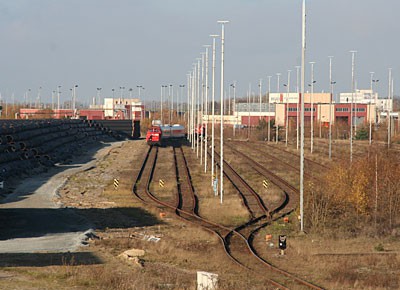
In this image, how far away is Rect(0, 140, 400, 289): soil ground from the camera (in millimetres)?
17797

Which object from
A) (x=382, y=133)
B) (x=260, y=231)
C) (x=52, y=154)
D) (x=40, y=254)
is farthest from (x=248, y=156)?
(x=40, y=254)

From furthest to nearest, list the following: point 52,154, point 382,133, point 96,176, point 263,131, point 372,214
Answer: point 263,131
point 382,133
point 52,154
point 96,176
point 372,214

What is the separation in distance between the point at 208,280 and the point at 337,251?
829cm

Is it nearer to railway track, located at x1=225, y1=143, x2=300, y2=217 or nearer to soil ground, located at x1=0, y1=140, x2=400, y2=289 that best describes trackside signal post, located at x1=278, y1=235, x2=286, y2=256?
soil ground, located at x1=0, y1=140, x2=400, y2=289

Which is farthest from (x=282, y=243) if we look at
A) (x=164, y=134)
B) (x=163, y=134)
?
(x=164, y=134)

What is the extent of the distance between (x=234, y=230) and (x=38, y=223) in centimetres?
771

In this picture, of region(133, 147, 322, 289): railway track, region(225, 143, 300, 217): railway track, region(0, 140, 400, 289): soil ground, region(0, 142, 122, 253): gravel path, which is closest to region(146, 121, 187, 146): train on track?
region(225, 143, 300, 217): railway track

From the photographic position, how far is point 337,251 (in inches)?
926

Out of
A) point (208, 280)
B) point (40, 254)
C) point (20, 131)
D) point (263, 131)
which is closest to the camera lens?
point (208, 280)

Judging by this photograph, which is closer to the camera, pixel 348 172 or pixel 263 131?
pixel 348 172

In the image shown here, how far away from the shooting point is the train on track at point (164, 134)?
88375 mm

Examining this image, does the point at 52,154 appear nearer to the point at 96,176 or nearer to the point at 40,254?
the point at 96,176

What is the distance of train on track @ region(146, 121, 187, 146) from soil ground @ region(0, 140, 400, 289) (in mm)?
52007

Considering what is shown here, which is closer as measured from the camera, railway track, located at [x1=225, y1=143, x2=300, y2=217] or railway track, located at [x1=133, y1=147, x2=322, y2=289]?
railway track, located at [x1=133, y1=147, x2=322, y2=289]
